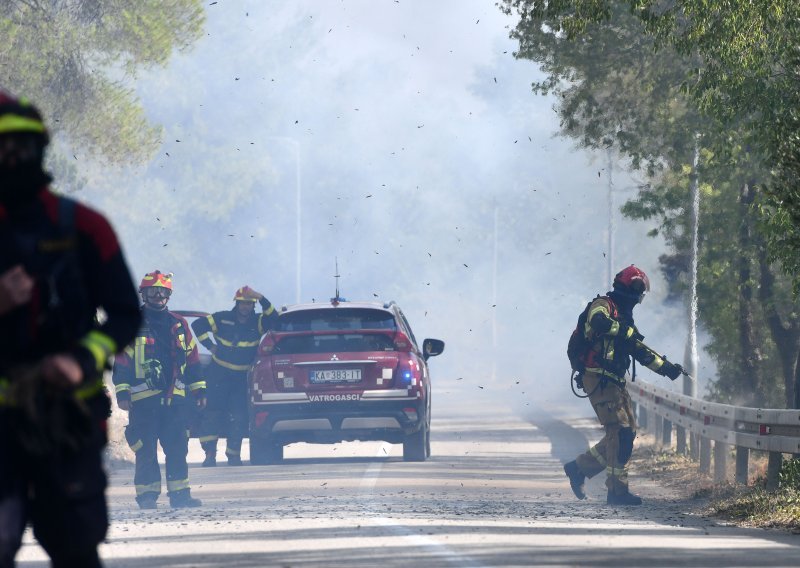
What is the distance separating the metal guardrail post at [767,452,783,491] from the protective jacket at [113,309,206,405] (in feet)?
16.3

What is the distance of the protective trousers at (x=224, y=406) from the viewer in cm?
2008

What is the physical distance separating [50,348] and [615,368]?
11.1 metres

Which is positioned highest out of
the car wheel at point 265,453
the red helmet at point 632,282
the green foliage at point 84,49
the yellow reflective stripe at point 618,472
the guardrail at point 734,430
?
the green foliage at point 84,49

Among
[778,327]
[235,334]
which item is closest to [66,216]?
[235,334]

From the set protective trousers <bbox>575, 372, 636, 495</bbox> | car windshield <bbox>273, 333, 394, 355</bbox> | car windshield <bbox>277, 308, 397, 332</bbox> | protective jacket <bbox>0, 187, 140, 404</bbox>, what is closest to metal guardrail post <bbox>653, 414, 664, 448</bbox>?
car windshield <bbox>273, 333, 394, 355</bbox>

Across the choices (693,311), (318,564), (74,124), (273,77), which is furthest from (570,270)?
(318,564)

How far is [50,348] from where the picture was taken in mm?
4977

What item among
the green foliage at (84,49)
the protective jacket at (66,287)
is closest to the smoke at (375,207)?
the green foliage at (84,49)

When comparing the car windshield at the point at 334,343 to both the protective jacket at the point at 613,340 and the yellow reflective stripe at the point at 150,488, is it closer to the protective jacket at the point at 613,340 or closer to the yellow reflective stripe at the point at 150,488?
the protective jacket at the point at 613,340

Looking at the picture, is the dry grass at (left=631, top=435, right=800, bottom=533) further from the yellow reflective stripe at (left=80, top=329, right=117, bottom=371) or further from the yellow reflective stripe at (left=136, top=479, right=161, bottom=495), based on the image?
the yellow reflective stripe at (left=80, top=329, right=117, bottom=371)

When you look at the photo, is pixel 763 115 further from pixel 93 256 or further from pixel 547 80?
pixel 93 256

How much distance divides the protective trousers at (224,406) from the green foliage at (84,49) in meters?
14.4

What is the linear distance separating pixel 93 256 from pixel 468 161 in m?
107

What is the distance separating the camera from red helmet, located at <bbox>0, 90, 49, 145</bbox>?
4.86 metres
